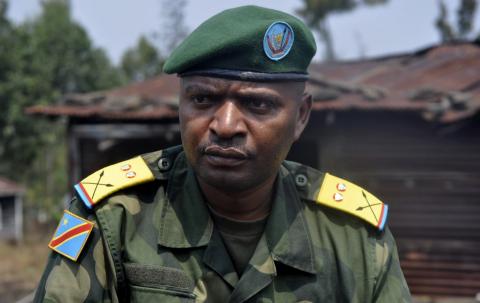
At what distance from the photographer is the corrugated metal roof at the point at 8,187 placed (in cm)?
2179

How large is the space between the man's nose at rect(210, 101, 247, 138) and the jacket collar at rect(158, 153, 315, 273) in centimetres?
30

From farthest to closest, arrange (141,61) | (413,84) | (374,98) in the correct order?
1. (141,61)
2. (413,84)
3. (374,98)

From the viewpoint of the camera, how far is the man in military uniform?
1523 mm

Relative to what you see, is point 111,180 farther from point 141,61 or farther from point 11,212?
point 141,61

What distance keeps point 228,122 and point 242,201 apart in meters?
0.30

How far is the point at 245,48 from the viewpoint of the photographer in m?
1.58

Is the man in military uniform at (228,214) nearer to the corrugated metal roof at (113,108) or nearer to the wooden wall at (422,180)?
the corrugated metal roof at (113,108)

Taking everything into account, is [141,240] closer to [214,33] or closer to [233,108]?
[233,108]

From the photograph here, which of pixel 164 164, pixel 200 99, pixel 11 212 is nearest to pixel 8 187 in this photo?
pixel 11 212

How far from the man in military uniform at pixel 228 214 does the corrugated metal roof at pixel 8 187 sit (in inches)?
858

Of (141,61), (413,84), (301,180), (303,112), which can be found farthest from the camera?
(141,61)

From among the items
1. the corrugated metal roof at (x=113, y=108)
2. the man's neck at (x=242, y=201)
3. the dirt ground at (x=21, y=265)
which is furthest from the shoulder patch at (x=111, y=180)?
the dirt ground at (x=21, y=265)

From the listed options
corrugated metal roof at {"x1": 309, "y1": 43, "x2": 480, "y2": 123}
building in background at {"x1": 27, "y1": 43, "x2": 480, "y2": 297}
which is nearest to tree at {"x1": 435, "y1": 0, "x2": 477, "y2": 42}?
corrugated metal roof at {"x1": 309, "y1": 43, "x2": 480, "y2": 123}

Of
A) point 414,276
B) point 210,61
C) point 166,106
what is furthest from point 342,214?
point 414,276
